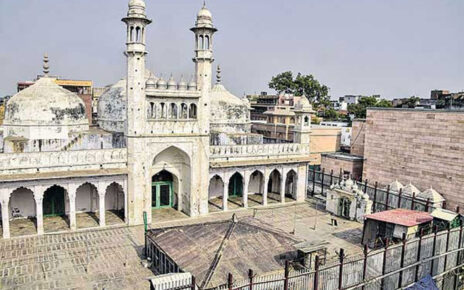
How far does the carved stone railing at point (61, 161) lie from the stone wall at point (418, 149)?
55.8ft

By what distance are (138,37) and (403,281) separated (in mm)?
17404

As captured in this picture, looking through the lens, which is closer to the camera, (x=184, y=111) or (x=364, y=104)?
(x=184, y=111)

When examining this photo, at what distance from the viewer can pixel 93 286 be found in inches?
598

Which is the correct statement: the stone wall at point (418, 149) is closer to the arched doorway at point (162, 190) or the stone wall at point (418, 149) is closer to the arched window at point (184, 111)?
the arched window at point (184, 111)

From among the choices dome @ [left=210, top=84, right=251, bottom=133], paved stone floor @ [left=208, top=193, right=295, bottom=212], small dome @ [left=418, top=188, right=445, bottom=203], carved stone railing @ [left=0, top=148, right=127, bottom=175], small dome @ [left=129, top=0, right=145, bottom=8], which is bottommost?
paved stone floor @ [left=208, top=193, right=295, bottom=212]

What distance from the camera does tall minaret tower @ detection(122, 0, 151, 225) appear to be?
851 inches

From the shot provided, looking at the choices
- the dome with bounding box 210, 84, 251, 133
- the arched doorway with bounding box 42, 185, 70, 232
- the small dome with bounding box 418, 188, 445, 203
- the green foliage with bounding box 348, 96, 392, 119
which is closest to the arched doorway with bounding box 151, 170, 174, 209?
the arched doorway with bounding box 42, 185, 70, 232

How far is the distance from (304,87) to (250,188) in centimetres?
3779

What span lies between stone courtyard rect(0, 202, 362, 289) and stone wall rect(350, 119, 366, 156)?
9747 mm

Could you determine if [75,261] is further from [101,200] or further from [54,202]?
[54,202]

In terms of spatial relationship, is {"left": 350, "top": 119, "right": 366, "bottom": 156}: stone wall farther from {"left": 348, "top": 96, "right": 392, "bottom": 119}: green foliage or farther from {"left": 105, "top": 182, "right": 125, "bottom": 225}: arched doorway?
{"left": 348, "top": 96, "right": 392, "bottom": 119}: green foliage

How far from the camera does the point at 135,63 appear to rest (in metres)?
21.7

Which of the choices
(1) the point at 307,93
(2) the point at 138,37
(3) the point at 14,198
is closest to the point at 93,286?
(3) the point at 14,198

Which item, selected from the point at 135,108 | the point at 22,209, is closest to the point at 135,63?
the point at 135,108
